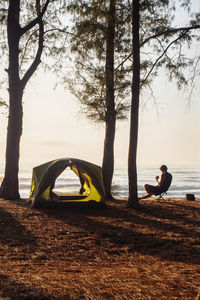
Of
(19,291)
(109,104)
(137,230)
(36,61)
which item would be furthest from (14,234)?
(36,61)

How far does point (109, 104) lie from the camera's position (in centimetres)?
1260

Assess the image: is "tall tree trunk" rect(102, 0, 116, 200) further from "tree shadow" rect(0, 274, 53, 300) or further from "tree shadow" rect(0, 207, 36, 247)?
"tree shadow" rect(0, 274, 53, 300)

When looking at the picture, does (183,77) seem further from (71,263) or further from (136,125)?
(71,263)

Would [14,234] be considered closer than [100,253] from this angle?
No

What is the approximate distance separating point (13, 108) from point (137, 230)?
8489 mm

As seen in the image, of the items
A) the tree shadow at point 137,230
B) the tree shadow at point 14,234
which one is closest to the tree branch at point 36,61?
the tree shadow at point 137,230

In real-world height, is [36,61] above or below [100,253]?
above

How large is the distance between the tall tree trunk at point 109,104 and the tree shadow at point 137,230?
2.64 meters

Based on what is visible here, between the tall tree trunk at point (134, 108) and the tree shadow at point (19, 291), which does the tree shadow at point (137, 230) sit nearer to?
the tall tree trunk at point (134, 108)

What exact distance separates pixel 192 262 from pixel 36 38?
13.5 meters

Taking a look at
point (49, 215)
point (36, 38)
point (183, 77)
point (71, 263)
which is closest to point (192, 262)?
point (71, 263)

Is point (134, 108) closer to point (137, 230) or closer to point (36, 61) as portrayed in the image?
point (137, 230)

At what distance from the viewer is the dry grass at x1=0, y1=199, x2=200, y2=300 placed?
3631 millimetres

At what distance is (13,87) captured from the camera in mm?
13438
